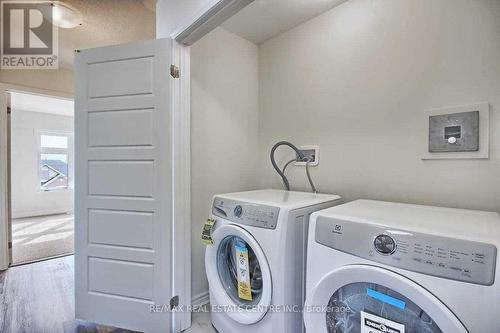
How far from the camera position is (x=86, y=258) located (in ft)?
5.35

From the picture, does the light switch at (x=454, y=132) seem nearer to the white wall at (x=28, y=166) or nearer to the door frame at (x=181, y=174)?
the door frame at (x=181, y=174)

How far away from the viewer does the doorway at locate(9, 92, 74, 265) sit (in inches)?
175

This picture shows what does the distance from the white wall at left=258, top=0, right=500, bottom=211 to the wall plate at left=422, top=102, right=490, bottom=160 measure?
3 centimetres

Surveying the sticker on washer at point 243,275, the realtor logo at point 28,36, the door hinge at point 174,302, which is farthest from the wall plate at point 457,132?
the realtor logo at point 28,36

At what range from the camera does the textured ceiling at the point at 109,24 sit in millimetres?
1922

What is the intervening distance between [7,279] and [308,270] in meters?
2.94

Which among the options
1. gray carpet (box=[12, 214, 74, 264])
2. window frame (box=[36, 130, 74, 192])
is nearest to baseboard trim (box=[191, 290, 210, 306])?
gray carpet (box=[12, 214, 74, 264])

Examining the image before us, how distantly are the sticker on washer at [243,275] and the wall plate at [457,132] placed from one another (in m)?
1.19

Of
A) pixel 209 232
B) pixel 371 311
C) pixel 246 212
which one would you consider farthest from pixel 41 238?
pixel 371 311

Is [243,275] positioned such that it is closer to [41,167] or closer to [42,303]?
[42,303]

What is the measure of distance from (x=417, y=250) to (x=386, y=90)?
1.16 m

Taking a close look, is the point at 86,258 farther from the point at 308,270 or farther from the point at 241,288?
the point at 308,270

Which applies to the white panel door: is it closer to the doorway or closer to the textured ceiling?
the textured ceiling

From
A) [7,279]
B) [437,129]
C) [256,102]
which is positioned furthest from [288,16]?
[7,279]
